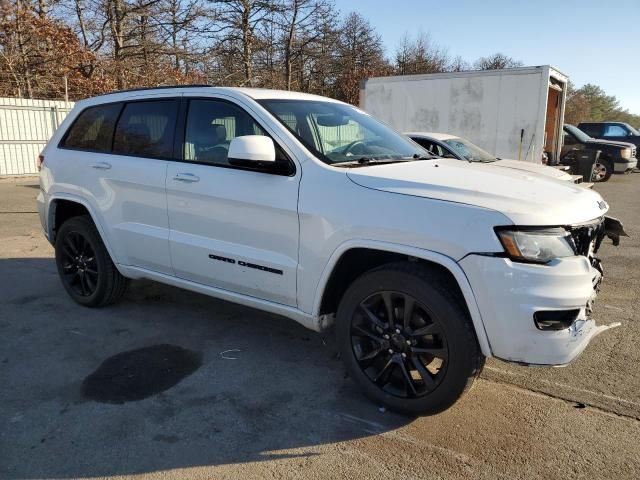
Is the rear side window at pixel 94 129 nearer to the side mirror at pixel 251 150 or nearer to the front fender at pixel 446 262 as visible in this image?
the side mirror at pixel 251 150

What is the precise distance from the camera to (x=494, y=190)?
283 cm

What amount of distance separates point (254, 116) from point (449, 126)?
10.6 metres

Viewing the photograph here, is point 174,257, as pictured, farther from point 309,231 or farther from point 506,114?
point 506,114

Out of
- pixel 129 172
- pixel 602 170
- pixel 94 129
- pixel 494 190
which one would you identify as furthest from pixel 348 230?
pixel 602 170

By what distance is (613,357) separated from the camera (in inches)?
152

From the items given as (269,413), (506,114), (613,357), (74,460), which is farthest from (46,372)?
(506,114)

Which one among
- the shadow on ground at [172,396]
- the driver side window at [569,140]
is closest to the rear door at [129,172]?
the shadow on ground at [172,396]

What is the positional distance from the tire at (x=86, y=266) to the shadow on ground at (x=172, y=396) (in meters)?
0.15

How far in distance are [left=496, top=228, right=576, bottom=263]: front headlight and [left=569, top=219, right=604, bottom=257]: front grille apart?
150mm

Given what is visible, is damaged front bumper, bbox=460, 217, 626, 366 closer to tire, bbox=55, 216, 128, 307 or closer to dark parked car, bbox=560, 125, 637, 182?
tire, bbox=55, 216, 128, 307

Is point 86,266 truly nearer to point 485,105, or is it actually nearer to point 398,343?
point 398,343

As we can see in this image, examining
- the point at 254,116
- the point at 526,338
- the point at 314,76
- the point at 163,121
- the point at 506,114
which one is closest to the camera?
the point at 526,338

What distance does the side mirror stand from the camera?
3.15 m

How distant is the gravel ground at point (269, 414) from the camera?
104 inches
